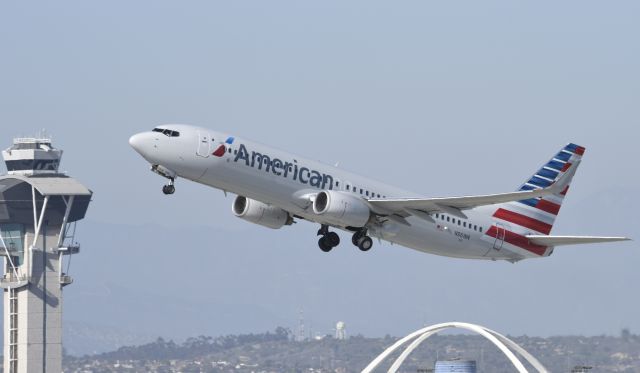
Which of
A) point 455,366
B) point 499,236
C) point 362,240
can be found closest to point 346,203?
point 362,240

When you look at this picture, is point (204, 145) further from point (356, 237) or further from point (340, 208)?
point (356, 237)

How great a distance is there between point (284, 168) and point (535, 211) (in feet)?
61.3

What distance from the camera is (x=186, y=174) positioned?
68750mm

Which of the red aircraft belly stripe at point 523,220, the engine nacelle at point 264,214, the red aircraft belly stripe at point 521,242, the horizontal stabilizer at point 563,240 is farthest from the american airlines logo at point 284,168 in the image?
the horizontal stabilizer at point 563,240

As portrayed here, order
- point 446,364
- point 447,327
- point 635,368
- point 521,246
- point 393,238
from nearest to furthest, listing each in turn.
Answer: point 393,238 < point 521,246 < point 446,364 < point 447,327 < point 635,368

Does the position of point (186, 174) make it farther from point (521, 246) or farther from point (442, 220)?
point (521, 246)

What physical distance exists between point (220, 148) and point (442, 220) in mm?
14229

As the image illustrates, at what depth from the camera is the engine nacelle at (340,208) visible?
70250 millimetres

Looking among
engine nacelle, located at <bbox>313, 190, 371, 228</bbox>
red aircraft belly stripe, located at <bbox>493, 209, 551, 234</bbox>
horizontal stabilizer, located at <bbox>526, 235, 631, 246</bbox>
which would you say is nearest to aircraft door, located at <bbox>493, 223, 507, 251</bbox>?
red aircraft belly stripe, located at <bbox>493, 209, 551, 234</bbox>

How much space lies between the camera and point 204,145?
68375mm

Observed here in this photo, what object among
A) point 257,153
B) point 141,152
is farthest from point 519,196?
point 141,152

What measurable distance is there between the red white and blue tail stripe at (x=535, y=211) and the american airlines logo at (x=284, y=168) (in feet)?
39.1

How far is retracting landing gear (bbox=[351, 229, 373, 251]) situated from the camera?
7312 cm

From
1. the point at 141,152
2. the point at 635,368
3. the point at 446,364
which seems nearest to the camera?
the point at 141,152
